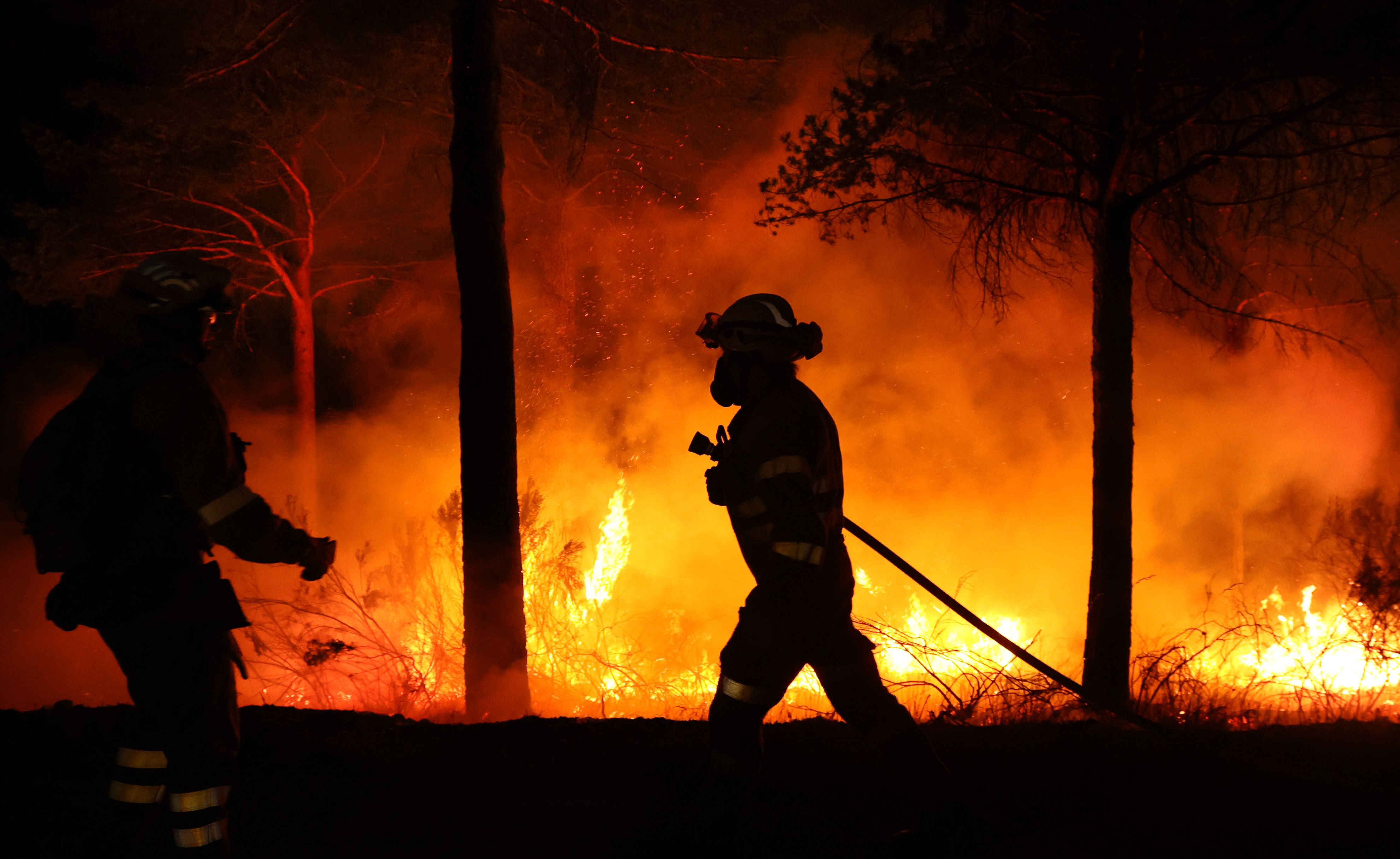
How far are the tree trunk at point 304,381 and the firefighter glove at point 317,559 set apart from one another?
38.2 feet

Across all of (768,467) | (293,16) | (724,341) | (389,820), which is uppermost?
(293,16)

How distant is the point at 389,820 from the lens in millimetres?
3744

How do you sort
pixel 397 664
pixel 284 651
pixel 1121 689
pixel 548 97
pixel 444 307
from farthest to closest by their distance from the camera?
1. pixel 444 307
2. pixel 548 97
3. pixel 284 651
4. pixel 397 664
5. pixel 1121 689

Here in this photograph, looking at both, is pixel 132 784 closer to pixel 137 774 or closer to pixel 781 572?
pixel 137 774

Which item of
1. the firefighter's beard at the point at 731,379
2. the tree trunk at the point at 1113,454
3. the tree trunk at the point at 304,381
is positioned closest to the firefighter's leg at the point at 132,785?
the firefighter's beard at the point at 731,379

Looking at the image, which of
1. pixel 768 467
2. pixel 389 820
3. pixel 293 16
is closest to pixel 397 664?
pixel 389 820

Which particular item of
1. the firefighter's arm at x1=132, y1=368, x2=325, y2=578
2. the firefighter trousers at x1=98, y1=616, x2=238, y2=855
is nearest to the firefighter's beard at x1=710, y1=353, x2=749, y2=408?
the firefighter's arm at x1=132, y1=368, x2=325, y2=578

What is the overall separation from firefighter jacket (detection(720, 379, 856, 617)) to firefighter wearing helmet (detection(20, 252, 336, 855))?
1.39 metres

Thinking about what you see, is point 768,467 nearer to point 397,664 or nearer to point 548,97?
point 397,664

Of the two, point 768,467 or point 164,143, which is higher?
point 164,143

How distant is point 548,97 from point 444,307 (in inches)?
240

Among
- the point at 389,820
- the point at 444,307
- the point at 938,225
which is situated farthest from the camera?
the point at 444,307

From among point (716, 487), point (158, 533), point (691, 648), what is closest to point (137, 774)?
point (158, 533)

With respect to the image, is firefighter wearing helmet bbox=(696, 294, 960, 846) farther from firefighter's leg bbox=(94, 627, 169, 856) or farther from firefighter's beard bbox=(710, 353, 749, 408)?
firefighter's leg bbox=(94, 627, 169, 856)
